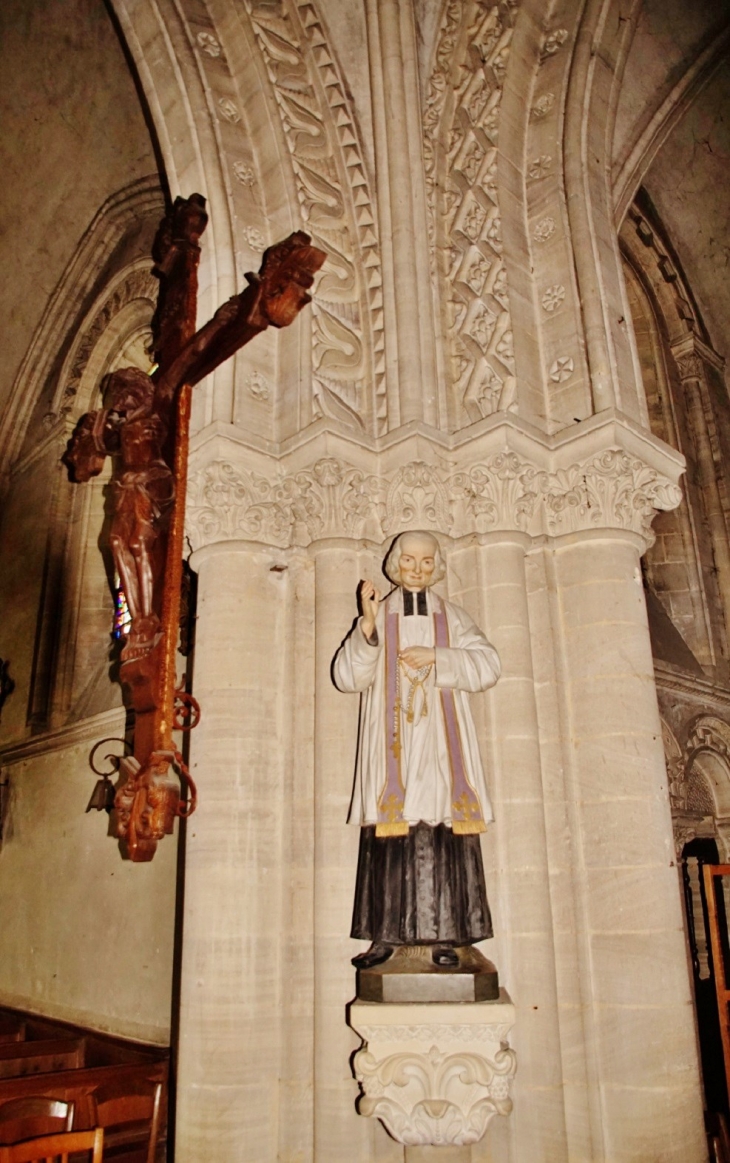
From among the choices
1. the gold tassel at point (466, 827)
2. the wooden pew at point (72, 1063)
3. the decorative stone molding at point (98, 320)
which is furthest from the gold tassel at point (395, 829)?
the decorative stone molding at point (98, 320)

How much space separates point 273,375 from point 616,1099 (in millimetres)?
3599

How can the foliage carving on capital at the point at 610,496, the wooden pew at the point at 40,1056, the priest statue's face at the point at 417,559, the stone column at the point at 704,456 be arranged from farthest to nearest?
the stone column at the point at 704,456 < the wooden pew at the point at 40,1056 < the foliage carving on capital at the point at 610,496 < the priest statue's face at the point at 417,559

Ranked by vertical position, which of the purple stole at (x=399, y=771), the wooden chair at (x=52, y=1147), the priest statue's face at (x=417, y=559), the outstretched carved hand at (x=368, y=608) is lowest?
the wooden chair at (x=52, y=1147)

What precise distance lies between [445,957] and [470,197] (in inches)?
155

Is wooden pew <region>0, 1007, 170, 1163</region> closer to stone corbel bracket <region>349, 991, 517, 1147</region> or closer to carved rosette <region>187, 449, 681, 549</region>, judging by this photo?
stone corbel bracket <region>349, 991, 517, 1147</region>

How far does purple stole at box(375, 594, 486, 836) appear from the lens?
3314 mm

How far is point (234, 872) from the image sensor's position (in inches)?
147

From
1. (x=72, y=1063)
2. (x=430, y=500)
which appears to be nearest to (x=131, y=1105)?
(x=72, y=1063)

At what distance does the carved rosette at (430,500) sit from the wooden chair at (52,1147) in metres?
2.39

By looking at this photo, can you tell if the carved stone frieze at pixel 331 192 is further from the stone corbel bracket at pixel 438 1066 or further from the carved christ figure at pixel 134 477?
the stone corbel bracket at pixel 438 1066

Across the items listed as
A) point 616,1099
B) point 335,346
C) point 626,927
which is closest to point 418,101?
point 335,346

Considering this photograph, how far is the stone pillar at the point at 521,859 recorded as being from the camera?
11.3ft

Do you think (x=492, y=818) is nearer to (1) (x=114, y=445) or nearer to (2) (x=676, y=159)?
(1) (x=114, y=445)

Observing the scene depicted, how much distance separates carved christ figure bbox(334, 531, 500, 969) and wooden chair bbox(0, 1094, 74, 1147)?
3.84 feet
